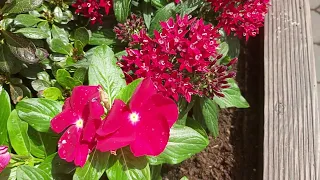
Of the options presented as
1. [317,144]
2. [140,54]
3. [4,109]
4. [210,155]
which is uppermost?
[140,54]

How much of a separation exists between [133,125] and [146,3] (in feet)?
2.58

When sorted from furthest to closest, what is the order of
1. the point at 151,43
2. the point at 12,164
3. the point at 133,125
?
the point at 151,43, the point at 12,164, the point at 133,125

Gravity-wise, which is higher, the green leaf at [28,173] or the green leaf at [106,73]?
the green leaf at [106,73]

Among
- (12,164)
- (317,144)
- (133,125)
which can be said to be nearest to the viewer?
(133,125)

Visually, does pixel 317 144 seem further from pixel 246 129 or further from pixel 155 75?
pixel 155 75

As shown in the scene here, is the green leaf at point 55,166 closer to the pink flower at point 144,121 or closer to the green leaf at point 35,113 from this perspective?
the green leaf at point 35,113

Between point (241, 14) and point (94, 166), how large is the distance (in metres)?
0.78

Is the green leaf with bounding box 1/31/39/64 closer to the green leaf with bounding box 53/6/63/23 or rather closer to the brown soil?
the green leaf with bounding box 53/6/63/23

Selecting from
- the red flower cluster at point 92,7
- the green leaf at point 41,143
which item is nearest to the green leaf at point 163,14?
the red flower cluster at point 92,7

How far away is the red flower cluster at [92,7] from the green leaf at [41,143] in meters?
0.51

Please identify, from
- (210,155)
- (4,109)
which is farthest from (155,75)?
(210,155)

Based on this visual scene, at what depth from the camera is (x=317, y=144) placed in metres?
1.85

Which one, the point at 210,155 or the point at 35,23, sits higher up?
the point at 35,23

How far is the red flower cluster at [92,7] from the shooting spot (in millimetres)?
1804
